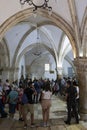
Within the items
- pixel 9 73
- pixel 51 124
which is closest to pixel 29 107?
pixel 51 124

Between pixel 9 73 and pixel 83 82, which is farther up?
pixel 9 73

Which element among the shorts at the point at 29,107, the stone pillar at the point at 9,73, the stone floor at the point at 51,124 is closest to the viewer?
the shorts at the point at 29,107

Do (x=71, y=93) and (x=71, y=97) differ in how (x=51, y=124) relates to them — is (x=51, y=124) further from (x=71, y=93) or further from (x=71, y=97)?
(x=71, y=93)

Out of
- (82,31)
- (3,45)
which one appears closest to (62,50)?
(3,45)

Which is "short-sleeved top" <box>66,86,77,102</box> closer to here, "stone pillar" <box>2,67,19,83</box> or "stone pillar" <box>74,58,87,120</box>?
"stone pillar" <box>74,58,87,120</box>

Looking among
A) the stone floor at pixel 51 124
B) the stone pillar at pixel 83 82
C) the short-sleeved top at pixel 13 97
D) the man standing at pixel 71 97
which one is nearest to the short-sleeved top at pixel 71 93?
the man standing at pixel 71 97

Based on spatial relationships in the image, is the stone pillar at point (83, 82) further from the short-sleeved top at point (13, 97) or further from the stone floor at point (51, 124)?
the short-sleeved top at point (13, 97)

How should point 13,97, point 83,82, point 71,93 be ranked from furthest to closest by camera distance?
point 83,82
point 13,97
point 71,93

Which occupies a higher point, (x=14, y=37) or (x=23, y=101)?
(x=14, y=37)

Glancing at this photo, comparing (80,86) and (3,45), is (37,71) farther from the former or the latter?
(80,86)

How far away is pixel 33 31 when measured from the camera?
17328mm

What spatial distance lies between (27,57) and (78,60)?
55.1 ft

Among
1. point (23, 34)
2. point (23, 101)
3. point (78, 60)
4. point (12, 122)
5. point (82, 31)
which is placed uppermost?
point (23, 34)

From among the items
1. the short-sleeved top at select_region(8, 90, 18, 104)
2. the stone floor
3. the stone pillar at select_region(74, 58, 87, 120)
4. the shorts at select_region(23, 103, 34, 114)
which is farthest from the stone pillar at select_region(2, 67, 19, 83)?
the shorts at select_region(23, 103, 34, 114)
